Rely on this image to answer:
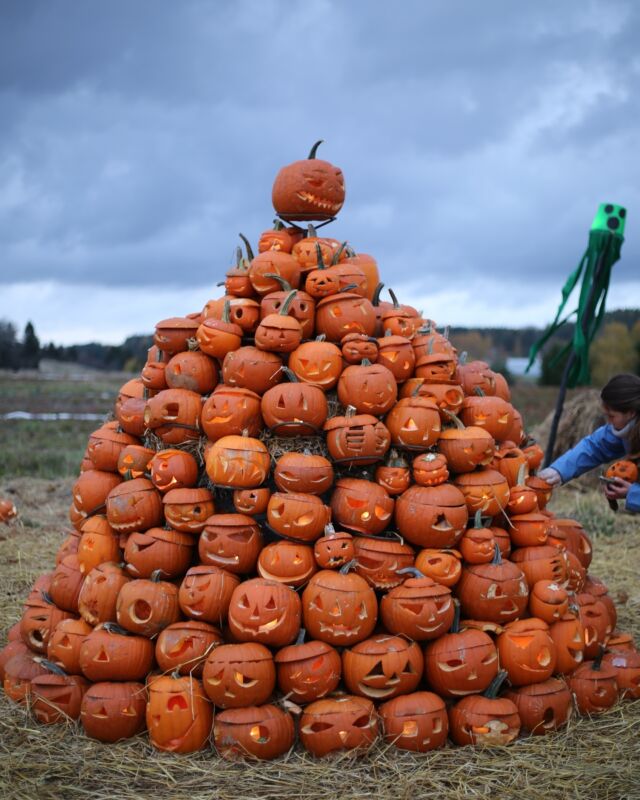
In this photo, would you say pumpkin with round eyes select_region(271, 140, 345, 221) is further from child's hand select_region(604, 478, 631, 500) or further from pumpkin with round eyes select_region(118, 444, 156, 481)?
child's hand select_region(604, 478, 631, 500)

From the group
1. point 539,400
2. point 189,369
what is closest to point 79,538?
point 189,369

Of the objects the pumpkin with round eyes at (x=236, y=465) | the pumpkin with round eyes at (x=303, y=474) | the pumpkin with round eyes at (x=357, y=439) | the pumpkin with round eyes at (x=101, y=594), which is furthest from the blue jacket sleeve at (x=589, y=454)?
the pumpkin with round eyes at (x=101, y=594)

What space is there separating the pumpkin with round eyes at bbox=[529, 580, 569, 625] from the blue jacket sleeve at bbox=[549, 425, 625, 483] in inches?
48.2

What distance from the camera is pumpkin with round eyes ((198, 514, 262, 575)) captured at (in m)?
4.46

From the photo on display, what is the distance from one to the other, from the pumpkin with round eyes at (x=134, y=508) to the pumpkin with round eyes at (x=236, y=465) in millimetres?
461

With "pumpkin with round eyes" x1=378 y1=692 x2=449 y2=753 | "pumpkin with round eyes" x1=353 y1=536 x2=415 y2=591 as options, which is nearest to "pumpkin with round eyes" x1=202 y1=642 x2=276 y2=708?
"pumpkin with round eyes" x1=378 y1=692 x2=449 y2=753

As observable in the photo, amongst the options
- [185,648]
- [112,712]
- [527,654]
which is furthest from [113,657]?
[527,654]

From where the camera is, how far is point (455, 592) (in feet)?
15.3

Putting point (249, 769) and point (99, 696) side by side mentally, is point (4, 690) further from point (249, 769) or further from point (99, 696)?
point (249, 769)

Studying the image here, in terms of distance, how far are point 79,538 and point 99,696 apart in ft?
5.13

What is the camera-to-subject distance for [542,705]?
432 cm

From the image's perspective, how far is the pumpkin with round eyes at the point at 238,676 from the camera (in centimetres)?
400

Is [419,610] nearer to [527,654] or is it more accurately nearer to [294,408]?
[527,654]

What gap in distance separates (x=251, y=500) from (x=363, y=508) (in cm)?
68
